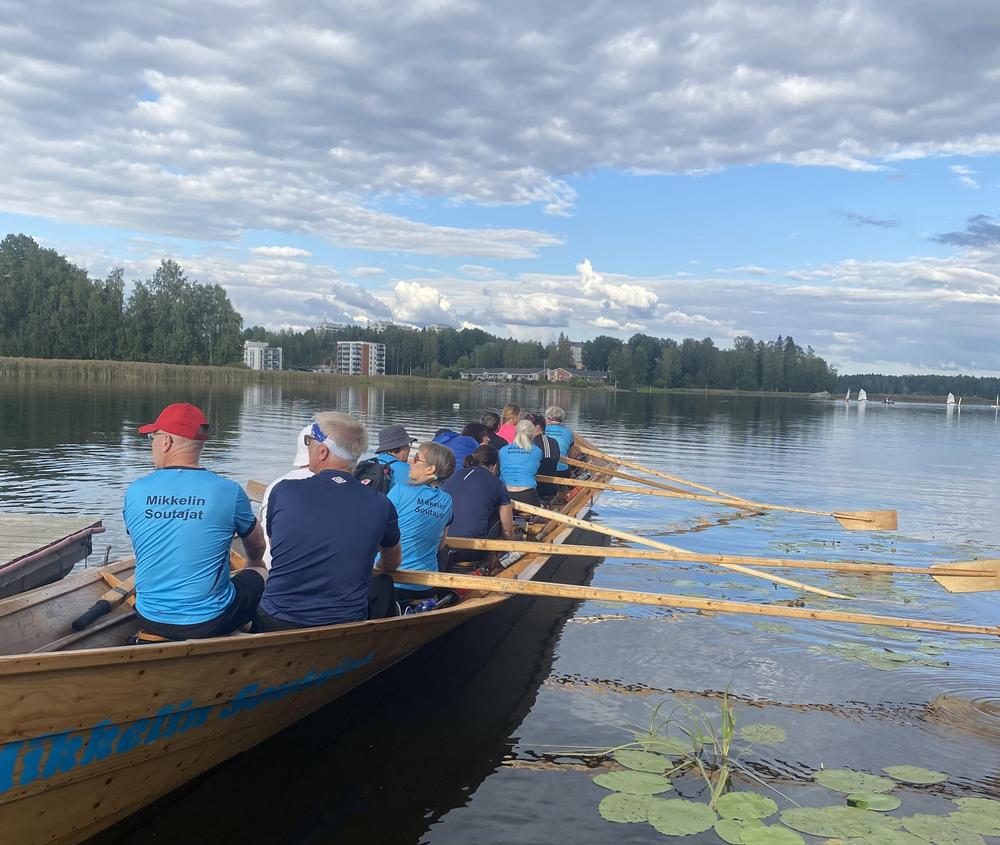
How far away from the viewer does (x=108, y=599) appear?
5.86 meters

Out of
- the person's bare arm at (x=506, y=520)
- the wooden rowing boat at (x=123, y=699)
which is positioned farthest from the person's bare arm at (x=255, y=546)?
the person's bare arm at (x=506, y=520)

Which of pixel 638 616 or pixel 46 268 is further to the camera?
pixel 46 268

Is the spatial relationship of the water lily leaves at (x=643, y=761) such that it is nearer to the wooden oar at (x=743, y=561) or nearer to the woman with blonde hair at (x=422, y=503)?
the wooden oar at (x=743, y=561)

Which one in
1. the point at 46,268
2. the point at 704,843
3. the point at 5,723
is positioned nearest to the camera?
the point at 5,723

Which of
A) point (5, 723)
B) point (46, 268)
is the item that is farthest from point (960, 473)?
point (46, 268)

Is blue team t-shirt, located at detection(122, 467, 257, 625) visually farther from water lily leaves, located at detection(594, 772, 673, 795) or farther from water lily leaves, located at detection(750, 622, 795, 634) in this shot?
water lily leaves, located at detection(750, 622, 795, 634)

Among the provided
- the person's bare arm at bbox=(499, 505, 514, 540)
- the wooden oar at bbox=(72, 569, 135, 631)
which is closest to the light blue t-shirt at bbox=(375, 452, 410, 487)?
the person's bare arm at bbox=(499, 505, 514, 540)

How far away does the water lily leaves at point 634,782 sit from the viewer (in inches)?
207

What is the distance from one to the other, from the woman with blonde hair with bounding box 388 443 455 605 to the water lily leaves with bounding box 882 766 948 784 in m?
3.67

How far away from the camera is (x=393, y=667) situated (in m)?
7.02

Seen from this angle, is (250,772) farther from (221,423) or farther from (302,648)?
(221,423)

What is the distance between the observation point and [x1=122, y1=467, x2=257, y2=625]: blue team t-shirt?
4.49 metres

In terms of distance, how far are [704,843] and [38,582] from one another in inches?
260

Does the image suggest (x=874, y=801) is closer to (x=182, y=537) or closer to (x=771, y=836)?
(x=771, y=836)
